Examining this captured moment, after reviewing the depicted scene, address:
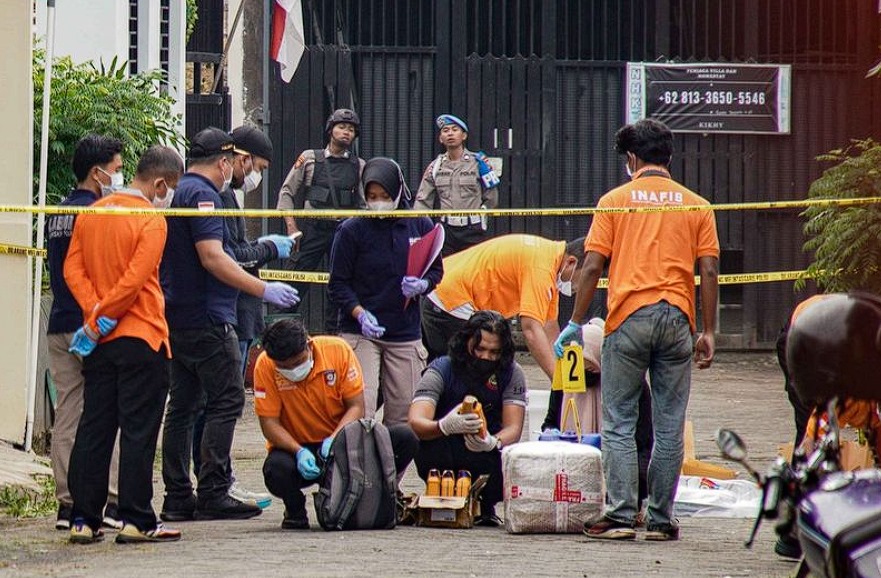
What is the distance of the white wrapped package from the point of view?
821 cm

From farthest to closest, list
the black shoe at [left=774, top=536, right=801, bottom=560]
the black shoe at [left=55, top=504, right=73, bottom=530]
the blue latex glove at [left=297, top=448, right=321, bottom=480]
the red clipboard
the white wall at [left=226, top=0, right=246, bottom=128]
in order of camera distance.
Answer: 1. the white wall at [left=226, top=0, right=246, bottom=128]
2. the red clipboard
3. the blue latex glove at [left=297, top=448, right=321, bottom=480]
4. the black shoe at [left=55, top=504, right=73, bottom=530]
5. the black shoe at [left=774, top=536, right=801, bottom=560]

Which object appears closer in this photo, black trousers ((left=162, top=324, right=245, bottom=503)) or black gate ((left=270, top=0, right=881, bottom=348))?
black trousers ((left=162, top=324, right=245, bottom=503))

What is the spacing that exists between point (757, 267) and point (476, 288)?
300 inches

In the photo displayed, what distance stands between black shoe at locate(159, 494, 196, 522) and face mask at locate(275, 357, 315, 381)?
0.81 meters

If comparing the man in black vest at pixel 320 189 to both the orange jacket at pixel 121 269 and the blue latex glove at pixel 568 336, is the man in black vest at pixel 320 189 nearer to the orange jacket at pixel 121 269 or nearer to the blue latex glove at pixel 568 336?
the blue latex glove at pixel 568 336

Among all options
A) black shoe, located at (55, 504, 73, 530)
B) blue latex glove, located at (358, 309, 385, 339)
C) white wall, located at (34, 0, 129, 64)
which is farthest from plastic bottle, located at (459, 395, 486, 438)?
white wall, located at (34, 0, 129, 64)

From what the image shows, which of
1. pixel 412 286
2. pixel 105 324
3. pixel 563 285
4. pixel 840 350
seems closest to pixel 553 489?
pixel 412 286

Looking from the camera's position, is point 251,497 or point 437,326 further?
point 437,326

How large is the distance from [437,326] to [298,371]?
1.59 m

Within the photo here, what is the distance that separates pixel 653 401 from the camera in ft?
26.1

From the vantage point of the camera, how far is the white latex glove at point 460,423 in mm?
8625

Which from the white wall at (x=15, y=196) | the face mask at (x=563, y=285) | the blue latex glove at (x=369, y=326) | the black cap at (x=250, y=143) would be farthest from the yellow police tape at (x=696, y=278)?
the blue latex glove at (x=369, y=326)

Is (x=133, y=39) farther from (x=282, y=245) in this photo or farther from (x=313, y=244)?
(x=282, y=245)

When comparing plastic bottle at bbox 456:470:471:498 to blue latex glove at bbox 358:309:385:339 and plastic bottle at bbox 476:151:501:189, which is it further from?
plastic bottle at bbox 476:151:501:189
